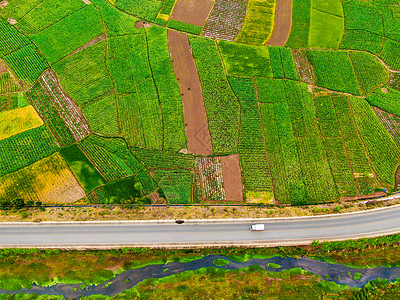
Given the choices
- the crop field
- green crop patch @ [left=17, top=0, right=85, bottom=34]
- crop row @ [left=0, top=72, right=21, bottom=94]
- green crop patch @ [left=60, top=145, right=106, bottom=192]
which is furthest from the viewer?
green crop patch @ [left=17, top=0, right=85, bottom=34]

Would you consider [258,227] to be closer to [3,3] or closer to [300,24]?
[300,24]

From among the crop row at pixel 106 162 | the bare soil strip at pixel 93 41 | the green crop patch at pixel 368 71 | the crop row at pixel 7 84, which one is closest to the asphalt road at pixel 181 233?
the crop row at pixel 106 162

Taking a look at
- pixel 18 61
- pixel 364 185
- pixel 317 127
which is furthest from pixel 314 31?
pixel 18 61

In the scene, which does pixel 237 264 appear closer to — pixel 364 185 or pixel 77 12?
pixel 364 185

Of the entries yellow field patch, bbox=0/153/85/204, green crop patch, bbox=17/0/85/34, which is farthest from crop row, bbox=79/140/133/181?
green crop patch, bbox=17/0/85/34

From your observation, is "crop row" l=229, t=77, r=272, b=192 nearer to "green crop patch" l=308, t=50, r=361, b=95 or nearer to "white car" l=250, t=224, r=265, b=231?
"white car" l=250, t=224, r=265, b=231

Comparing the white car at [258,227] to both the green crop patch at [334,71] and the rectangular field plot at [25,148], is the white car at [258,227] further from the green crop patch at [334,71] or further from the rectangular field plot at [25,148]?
the rectangular field plot at [25,148]
